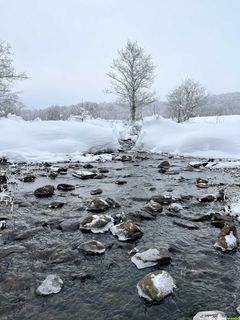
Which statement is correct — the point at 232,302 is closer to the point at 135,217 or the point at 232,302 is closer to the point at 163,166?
the point at 135,217

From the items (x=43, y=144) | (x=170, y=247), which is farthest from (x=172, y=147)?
(x=170, y=247)

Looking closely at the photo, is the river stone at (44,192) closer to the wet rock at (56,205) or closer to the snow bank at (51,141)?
the wet rock at (56,205)

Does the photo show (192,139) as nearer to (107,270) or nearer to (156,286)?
(107,270)

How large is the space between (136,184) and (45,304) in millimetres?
5595

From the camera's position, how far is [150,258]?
389 centimetres

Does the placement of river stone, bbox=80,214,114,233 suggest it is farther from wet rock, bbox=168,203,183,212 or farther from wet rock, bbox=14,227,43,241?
wet rock, bbox=168,203,183,212

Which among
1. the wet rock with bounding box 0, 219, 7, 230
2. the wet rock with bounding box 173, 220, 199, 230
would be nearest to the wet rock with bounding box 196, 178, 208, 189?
the wet rock with bounding box 173, 220, 199, 230

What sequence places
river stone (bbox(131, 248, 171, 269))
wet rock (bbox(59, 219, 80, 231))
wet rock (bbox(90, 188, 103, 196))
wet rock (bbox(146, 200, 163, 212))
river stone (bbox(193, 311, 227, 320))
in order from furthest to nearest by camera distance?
1. wet rock (bbox(90, 188, 103, 196))
2. wet rock (bbox(146, 200, 163, 212))
3. wet rock (bbox(59, 219, 80, 231))
4. river stone (bbox(131, 248, 171, 269))
5. river stone (bbox(193, 311, 227, 320))

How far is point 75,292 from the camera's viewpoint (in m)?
3.30

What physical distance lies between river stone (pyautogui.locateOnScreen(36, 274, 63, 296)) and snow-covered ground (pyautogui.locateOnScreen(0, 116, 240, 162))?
9.65 meters

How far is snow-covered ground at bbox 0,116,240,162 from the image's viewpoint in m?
13.8

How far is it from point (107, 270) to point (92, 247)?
543 millimetres

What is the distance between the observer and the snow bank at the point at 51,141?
13.8m

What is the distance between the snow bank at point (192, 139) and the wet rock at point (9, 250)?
36.5 ft
